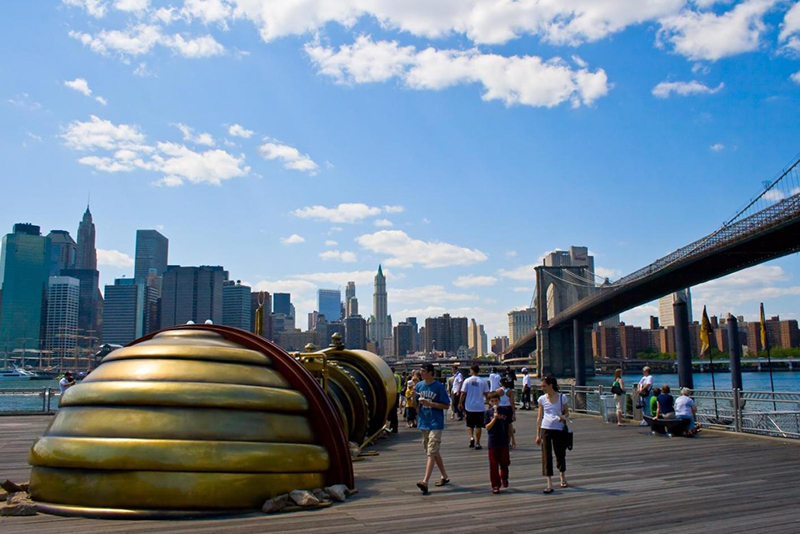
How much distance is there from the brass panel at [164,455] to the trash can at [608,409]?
13545 mm

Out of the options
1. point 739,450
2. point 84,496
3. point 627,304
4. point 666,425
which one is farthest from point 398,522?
point 627,304

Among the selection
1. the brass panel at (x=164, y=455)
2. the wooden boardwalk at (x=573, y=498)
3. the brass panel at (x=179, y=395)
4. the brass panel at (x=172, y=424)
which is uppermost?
the brass panel at (x=179, y=395)

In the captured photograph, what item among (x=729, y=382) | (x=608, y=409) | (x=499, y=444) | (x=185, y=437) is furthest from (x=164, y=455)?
(x=729, y=382)

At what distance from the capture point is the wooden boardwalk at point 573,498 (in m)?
6.50

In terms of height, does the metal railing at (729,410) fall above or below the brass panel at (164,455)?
below

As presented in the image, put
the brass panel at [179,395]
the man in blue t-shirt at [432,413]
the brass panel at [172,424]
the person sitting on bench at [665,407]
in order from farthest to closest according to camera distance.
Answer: the person sitting on bench at [665,407] < the man in blue t-shirt at [432,413] < the brass panel at [179,395] < the brass panel at [172,424]

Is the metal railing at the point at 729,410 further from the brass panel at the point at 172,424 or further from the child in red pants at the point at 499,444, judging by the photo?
the brass panel at the point at 172,424

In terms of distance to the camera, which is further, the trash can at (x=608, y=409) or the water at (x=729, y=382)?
the water at (x=729, y=382)

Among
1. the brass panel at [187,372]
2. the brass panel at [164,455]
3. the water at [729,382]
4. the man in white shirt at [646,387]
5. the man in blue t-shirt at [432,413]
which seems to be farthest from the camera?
the water at [729,382]

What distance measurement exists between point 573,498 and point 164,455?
187 inches

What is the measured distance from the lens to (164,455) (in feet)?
21.7

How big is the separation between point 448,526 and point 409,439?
8976mm

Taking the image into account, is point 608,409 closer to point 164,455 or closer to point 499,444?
point 499,444

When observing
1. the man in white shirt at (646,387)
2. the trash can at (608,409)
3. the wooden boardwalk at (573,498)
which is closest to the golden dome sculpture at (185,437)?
the wooden boardwalk at (573,498)
